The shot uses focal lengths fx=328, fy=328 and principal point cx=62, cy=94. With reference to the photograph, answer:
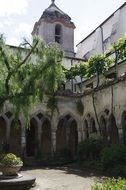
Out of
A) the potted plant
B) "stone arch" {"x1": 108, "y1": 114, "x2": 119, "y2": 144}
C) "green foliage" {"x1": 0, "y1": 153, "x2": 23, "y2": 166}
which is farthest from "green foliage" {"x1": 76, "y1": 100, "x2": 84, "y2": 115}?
the potted plant

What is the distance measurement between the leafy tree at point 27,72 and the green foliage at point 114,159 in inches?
164

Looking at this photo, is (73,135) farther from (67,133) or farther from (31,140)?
(31,140)

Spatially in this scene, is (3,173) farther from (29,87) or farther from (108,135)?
(108,135)

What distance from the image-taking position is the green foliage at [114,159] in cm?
1482

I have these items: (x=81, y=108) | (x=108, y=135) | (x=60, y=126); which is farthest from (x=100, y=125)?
(x=60, y=126)

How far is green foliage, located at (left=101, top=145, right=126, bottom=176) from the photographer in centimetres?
1482

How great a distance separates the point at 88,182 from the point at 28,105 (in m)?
4.44

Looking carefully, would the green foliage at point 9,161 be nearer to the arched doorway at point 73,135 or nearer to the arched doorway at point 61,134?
the arched doorway at point 61,134

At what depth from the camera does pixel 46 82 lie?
15047mm

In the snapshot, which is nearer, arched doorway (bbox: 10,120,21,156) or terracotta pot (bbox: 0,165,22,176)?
terracotta pot (bbox: 0,165,22,176)

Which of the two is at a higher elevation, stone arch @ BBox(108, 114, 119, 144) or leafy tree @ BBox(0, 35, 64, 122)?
leafy tree @ BBox(0, 35, 64, 122)

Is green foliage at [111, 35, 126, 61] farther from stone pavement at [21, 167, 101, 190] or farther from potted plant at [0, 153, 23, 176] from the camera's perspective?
potted plant at [0, 153, 23, 176]

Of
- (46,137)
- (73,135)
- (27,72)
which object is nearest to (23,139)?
(46,137)

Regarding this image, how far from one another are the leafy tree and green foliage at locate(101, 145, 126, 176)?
4.17 meters
